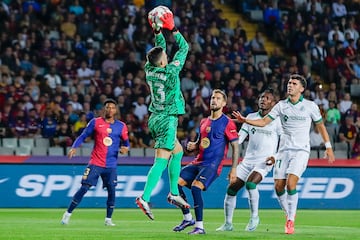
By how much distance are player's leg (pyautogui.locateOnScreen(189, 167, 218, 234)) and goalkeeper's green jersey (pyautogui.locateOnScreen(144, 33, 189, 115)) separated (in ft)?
4.00

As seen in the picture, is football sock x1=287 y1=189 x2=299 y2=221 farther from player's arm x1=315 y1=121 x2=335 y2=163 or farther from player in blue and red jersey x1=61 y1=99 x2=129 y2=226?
player in blue and red jersey x1=61 y1=99 x2=129 y2=226

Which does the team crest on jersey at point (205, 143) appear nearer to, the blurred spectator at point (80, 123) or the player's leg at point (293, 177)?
the player's leg at point (293, 177)

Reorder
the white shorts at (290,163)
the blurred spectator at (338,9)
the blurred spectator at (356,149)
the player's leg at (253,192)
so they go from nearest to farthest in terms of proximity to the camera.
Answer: the white shorts at (290,163)
the player's leg at (253,192)
the blurred spectator at (356,149)
the blurred spectator at (338,9)

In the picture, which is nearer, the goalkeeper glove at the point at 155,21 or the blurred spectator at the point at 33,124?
the goalkeeper glove at the point at 155,21

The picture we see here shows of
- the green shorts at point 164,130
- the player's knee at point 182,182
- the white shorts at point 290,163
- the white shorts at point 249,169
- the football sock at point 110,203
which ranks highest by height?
the green shorts at point 164,130

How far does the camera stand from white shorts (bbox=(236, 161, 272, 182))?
18797 mm

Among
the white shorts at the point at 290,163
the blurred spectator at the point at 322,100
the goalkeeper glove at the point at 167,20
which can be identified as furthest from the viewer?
the blurred spectator at the point at 322,100

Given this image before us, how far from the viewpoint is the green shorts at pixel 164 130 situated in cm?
1605

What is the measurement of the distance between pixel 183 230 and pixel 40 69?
540 inches

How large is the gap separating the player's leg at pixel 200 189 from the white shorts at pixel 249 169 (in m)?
1.80

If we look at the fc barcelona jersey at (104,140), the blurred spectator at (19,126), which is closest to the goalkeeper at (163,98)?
the fc barcelona jersey at (104,140)

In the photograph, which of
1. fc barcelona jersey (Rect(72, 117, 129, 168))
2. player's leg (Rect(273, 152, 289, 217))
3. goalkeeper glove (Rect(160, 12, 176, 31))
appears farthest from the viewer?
fc barcelona jersey (Rect(72, 117, 129, 168))

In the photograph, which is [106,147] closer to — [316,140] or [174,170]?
[174,170]

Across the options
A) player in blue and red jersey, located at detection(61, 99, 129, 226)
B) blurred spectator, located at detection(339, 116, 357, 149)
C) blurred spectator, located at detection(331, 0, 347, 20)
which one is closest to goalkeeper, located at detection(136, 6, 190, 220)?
player in blue and red jersey, located at detection(61, 99, 129, 226)
